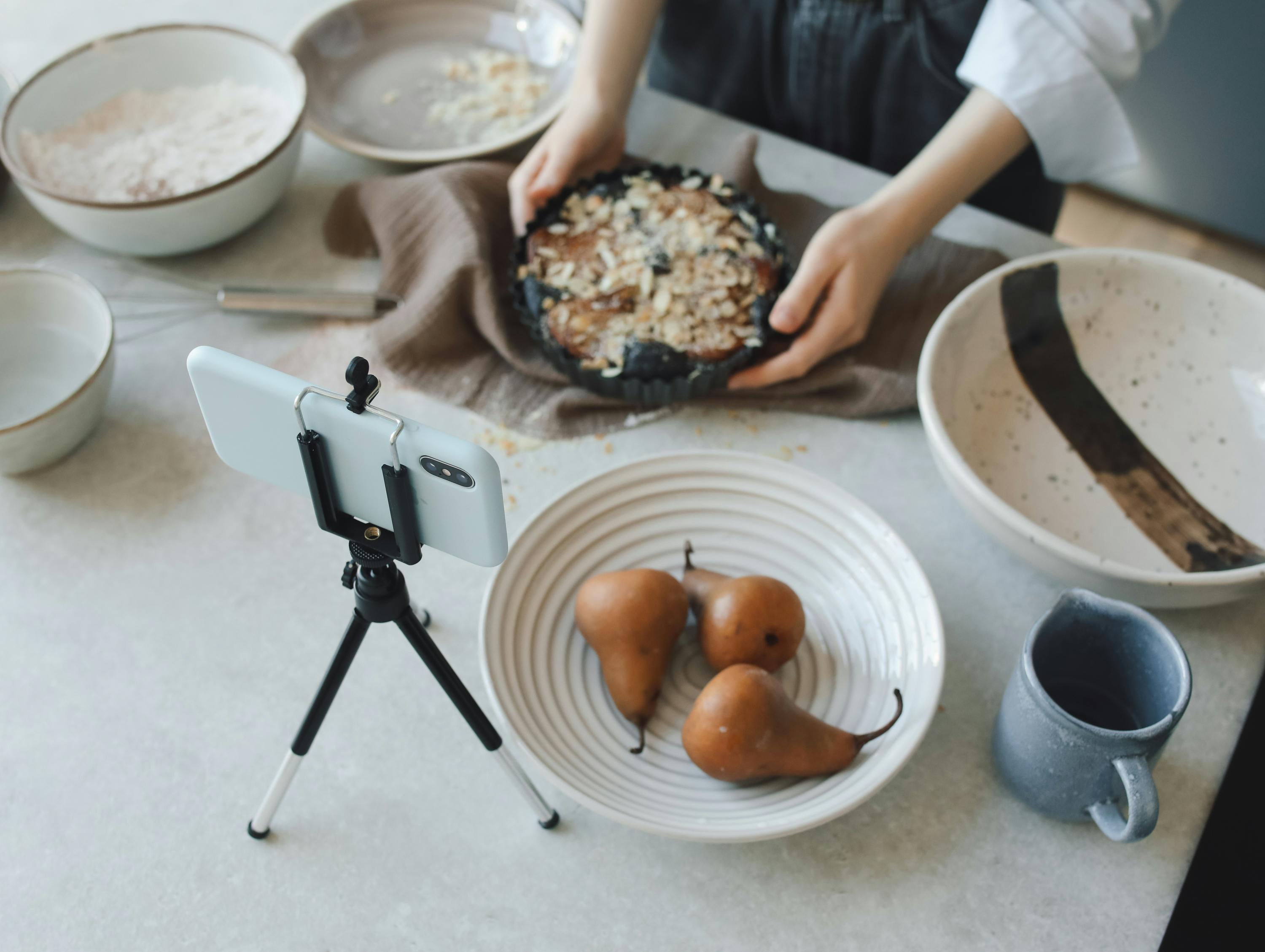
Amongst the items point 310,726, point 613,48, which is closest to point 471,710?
point 310,726

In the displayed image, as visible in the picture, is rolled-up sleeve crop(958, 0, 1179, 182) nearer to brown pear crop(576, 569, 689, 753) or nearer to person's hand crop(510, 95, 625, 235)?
person's hand crop(510, 95, 625, 235)

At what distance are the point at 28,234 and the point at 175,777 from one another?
63 cm

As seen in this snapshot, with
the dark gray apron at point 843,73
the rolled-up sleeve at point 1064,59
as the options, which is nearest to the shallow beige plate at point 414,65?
the dark gray apron at point 843,73

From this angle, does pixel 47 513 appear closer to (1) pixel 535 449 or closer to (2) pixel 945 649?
(1) pixel 535 449

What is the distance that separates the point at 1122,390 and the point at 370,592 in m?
0.64

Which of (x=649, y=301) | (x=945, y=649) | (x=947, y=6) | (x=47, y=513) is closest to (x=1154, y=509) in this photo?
(x=945, y=649)

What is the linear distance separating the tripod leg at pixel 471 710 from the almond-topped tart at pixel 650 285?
32cm

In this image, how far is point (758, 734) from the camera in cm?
52

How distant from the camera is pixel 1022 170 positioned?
1047 millimetres

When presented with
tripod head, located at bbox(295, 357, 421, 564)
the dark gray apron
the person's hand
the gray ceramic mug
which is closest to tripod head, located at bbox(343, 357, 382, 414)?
tripod head, located at bbox(295, 357, 421, 564)

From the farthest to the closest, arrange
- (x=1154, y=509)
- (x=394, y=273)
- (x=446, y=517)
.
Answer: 1. (x=394, y=273)
2. (x=1154, y=509)
3. (x=446, y=517)

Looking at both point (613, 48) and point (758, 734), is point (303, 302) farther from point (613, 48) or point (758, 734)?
point (758, 734)

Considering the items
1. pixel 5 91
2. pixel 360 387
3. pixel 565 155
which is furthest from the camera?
pixel 5 91

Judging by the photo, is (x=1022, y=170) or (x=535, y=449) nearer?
(x=535, y=449)
